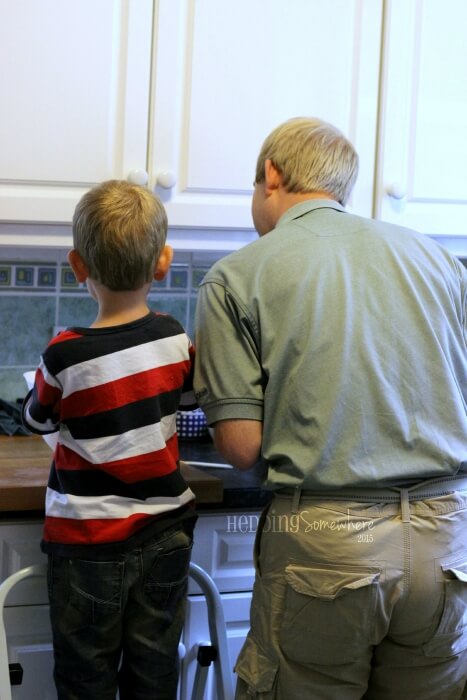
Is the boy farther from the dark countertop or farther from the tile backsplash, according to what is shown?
the tile backsplash

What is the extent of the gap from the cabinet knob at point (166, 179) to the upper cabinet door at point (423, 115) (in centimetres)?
48

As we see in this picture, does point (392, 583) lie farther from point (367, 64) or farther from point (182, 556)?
point (367, 64)

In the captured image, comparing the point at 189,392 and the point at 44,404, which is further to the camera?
the point at 189,392

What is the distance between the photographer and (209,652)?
5.52ft

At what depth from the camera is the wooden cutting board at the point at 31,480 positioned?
1.57 m

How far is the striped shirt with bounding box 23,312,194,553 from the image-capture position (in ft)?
4.53

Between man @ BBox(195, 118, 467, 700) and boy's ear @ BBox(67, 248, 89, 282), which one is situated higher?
boy's ear @ BBox(67, 248, 89, 282)

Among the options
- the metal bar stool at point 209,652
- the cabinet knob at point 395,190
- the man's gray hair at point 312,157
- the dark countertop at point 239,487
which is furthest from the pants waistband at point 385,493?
the cabinet knob at point 395,190

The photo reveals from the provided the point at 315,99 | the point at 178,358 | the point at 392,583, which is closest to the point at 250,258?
the point at 178,358

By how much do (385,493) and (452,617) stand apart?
Answer: 20 cm

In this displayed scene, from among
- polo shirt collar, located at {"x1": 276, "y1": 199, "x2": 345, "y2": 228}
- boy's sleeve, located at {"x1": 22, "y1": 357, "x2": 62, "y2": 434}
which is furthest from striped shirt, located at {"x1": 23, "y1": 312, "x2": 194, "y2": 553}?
polo shirt collar, located at {"x1": 276, "y1": 199, "x2": 345, "y2": 228}

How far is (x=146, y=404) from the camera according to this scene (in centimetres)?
140

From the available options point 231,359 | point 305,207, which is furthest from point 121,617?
point 305,207

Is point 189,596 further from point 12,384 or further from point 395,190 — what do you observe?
point 395,190
